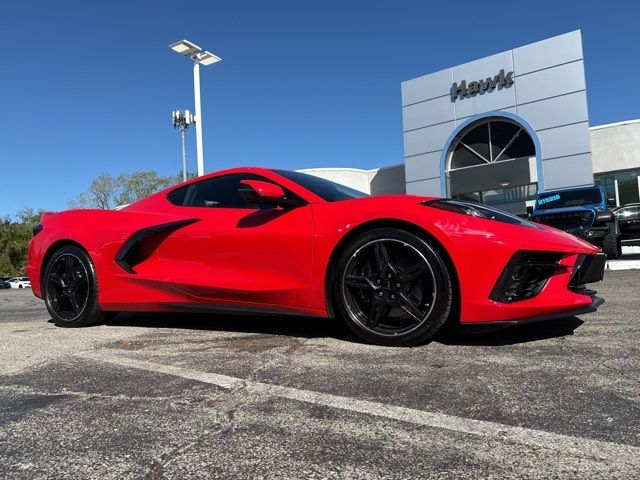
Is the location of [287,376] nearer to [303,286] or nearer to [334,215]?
[303,286]

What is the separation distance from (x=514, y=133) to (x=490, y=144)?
1053 millimetres

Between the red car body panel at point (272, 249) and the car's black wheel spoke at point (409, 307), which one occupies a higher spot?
the red car body panel at point (272, 249)

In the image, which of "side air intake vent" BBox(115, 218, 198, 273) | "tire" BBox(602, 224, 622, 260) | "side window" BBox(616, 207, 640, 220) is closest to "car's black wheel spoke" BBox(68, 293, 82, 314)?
"side air intake vent" BBox(115, 218, 198, 273)

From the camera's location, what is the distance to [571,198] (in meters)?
10.9

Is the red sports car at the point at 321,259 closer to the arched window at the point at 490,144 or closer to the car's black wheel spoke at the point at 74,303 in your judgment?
the car's black wheel spoke at the point at 74,303

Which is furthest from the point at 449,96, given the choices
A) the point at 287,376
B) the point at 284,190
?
the point at 287,376

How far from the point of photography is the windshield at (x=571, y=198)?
10.6m

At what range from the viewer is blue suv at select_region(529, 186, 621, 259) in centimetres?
938

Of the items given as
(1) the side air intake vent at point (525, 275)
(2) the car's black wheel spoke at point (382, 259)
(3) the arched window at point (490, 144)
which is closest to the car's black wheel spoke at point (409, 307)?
(2) the car's black wheel spoke at point (382, 259)

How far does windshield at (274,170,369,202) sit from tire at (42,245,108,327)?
1924 mm

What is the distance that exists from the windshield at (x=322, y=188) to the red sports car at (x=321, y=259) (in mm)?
18

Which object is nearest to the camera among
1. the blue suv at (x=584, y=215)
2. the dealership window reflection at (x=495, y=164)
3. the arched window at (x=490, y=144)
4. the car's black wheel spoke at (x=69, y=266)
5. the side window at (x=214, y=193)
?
the side window at (x=214, y=193)

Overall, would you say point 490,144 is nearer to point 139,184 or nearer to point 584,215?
point 584,215

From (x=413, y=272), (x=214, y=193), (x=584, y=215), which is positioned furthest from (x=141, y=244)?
(x=584, y=215)
